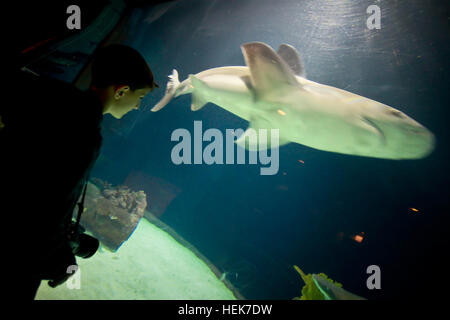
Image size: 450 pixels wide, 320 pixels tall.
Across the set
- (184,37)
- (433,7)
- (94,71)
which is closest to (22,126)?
(94,71)

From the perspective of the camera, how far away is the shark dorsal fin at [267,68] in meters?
2.50

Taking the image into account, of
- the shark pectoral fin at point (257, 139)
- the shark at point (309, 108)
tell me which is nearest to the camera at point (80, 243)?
the shark at point (309, 108)

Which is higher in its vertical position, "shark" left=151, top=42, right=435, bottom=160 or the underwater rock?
"shark" left=151, top=42, right=435, bottom=160

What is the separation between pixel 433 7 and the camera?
145 inches

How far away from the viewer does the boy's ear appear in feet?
3.08

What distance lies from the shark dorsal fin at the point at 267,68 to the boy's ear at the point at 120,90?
6.77 ft

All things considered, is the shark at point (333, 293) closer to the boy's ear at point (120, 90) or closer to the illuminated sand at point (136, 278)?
the boy's ear at point (120, 90)

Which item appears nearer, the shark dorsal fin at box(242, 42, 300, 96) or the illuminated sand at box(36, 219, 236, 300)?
the illuminated sand at box(36, 219, 236, 300)

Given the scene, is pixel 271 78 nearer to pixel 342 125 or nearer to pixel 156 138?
pixel 342 125

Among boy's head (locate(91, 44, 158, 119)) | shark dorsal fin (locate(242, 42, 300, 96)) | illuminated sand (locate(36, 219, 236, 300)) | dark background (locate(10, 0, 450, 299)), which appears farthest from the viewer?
dark background (locate(10, 0, 450, 299))

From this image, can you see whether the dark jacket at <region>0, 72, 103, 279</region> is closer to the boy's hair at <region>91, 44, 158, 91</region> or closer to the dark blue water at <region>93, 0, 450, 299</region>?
the boy's hair at <region>91, 44, 158, 91</region>

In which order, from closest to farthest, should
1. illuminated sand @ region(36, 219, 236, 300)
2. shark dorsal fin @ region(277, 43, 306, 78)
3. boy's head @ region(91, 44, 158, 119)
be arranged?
boy's head @ region(91, 44, 158, 119)
illuminated sand @ region(36, 219, 236, 300)
shark dorsal fin @ region(277, 43, 306, 78)

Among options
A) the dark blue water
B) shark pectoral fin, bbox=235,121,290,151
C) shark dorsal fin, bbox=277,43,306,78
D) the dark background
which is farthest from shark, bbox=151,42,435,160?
the dark blue water

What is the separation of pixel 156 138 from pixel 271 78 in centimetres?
921
